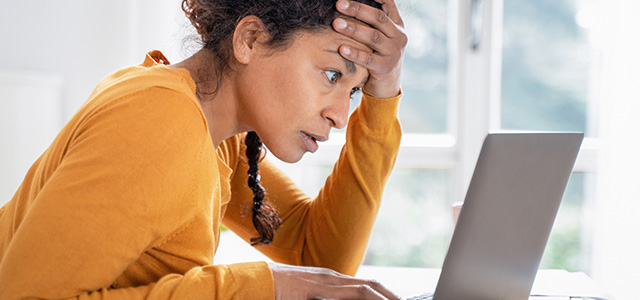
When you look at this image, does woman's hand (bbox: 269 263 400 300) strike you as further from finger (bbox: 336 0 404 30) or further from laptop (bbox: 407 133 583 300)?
finger (bbox: 336 0 404 30)

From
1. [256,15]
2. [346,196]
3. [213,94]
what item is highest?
[256,15]

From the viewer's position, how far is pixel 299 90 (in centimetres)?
98

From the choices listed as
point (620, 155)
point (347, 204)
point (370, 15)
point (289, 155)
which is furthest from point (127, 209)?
point (620, 155)

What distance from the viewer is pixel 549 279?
114 cm

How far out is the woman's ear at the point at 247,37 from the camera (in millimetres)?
982

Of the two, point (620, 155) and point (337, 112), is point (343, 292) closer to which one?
point (337, 112)

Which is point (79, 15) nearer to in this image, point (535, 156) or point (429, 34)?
point (429, 34)

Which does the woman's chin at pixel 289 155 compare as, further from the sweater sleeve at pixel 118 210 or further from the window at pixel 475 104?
the window at pixel 475 104

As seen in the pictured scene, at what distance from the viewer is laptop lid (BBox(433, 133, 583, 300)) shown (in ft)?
2.61

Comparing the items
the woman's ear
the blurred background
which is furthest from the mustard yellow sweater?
the blurred background

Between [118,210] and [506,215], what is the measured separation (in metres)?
0.49

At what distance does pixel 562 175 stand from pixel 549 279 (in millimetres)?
345

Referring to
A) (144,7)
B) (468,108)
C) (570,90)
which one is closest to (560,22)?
(570,90)

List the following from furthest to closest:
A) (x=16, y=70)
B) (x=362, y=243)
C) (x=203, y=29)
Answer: (x=16, y=70) < (x=362, y=243) < (x=203, y=29)
